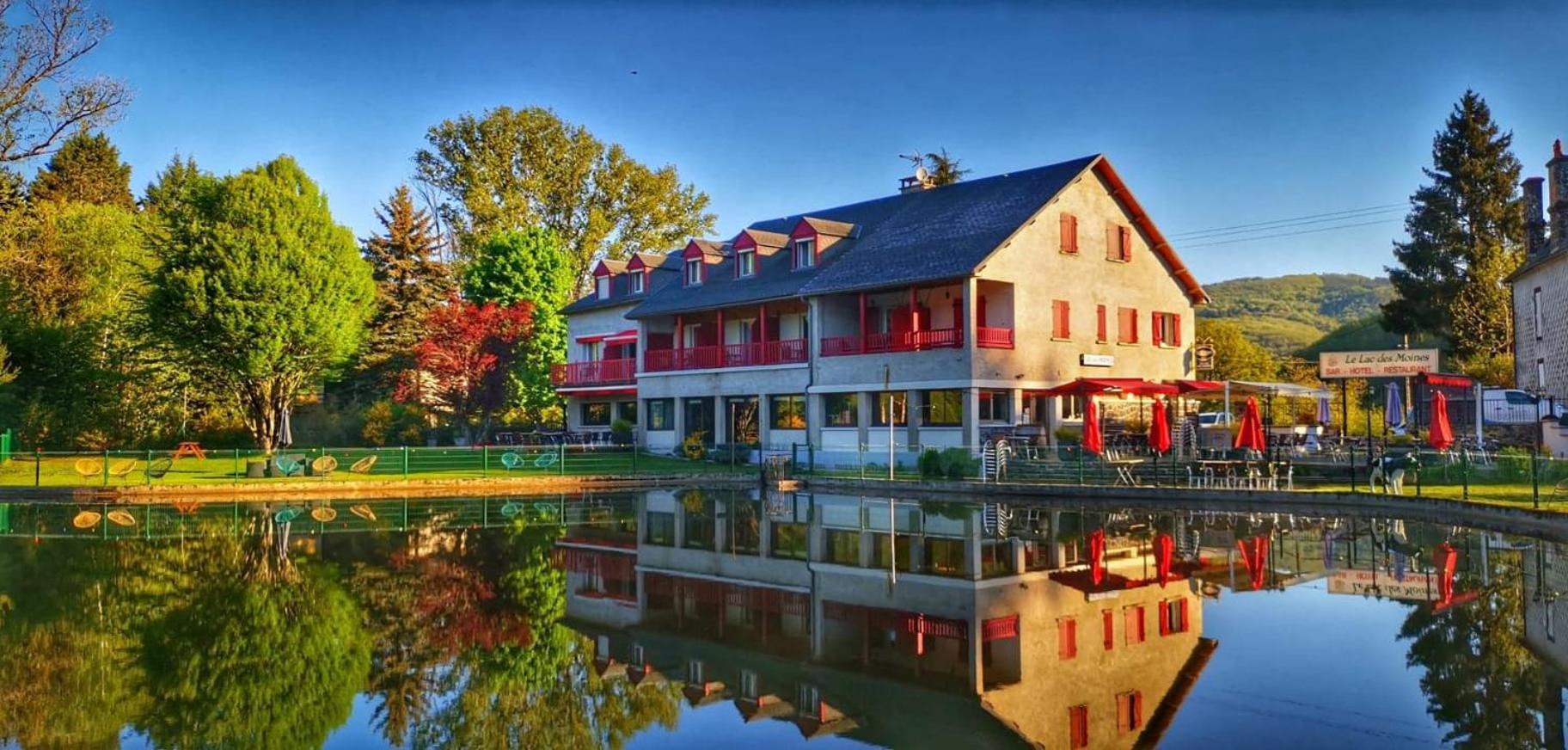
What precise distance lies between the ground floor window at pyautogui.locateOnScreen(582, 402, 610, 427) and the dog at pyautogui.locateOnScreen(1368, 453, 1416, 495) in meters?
32.3

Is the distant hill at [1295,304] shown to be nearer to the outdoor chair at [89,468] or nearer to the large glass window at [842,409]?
the large glass window at [842,409]

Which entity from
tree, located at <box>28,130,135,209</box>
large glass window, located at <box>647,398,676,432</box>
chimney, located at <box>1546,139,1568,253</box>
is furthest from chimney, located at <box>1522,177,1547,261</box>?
tree, located at <box>28,130,135,209</box>

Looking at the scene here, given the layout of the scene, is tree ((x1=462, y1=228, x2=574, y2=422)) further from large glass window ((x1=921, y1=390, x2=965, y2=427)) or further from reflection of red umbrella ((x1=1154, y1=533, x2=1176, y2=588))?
reflection of red umbrella ((x1=1154, y1=533, x2=1176, y2=588))

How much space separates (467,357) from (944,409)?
19445 millimetres

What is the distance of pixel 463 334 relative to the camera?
43.7m

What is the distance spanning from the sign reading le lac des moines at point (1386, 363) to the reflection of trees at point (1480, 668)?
1632 cm

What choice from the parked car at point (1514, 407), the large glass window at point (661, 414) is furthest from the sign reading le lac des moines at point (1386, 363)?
the large glass window at point (661, 414)

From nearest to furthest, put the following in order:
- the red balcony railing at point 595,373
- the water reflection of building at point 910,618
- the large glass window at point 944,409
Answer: the water reflection of building at point 910,618, the large glass window at point 944,409, the red balcony railing at point 595,373

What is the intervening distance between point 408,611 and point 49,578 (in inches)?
243

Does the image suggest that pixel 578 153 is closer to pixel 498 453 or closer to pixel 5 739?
pixel 498 453

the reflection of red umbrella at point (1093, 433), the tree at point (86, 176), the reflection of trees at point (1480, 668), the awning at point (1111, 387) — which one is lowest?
the reflection of trees at point (1480, 668)

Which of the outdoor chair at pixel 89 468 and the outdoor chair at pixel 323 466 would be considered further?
the outdoor chair at pixel 323 466

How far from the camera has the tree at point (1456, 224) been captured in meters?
51.4

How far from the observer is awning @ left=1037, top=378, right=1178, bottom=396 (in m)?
32.7
